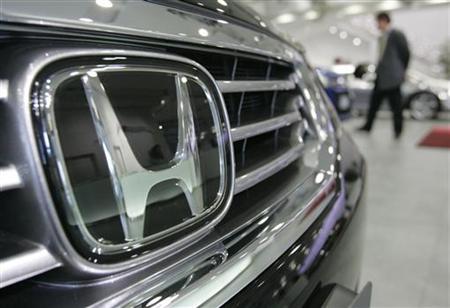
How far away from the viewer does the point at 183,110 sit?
512 mm

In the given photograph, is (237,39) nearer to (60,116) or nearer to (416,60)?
(60,116)

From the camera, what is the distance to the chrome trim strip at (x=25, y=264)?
0.33 m

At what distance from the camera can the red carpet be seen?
4272 mm

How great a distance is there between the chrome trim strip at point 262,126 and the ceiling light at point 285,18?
16768 mm

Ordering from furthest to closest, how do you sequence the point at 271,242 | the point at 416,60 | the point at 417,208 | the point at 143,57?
the point at 416,60 < the point at 417,208 < the point at 271,242 < the point at 143,57

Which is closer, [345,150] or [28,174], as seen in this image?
[28,174]

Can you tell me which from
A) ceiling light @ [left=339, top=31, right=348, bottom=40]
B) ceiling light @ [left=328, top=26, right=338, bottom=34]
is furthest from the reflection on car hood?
ceiling light @ [left=339, top=31, right=348, bottom=40]

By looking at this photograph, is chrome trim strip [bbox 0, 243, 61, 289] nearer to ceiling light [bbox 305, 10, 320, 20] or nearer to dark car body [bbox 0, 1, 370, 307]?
dark car body [bbox 0, 1, 370, 307]

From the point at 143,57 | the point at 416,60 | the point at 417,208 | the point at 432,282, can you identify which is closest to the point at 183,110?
the point at 143,57

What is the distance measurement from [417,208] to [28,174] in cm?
239

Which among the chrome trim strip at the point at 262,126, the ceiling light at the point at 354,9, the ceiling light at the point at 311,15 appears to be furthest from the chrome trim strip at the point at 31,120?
the ceiling light at the point at 311,15

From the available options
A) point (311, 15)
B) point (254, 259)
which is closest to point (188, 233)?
point (254, 259)

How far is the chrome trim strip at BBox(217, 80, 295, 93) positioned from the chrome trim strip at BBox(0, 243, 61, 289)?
37cm

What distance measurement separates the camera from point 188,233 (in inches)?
19.2
